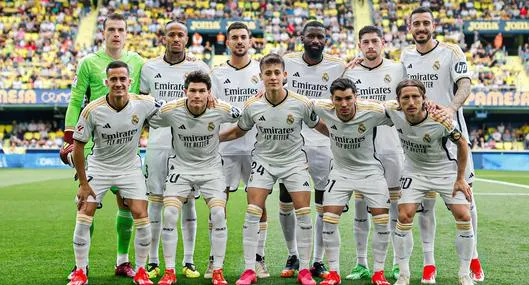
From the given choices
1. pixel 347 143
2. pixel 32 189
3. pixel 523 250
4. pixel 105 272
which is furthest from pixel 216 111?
pixel 32 189

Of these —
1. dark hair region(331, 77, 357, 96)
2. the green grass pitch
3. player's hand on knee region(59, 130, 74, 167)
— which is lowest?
the green grass pitch

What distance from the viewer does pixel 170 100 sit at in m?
7.02

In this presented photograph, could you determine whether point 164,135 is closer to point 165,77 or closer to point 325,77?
point 165,77

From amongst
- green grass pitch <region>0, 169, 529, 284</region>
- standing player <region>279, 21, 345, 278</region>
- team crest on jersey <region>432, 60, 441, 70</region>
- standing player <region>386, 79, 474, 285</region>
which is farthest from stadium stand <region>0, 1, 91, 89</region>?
standing player <region>386, 79, 474, 285</region>

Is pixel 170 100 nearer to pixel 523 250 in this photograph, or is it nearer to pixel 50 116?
pixel 523 250

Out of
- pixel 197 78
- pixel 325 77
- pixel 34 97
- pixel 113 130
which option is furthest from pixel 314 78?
pixel 34 97

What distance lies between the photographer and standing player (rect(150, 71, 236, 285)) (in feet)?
20.3

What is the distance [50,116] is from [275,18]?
13820 mm

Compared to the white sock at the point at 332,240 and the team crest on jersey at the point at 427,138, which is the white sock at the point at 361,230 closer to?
the white sock at the point at 332,240

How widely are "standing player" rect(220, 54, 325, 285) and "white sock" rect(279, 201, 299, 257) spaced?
549 millimetres

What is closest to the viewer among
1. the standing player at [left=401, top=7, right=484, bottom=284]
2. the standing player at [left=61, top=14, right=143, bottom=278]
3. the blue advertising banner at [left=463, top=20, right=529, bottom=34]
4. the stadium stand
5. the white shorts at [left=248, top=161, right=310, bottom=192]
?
the white shorts at [left=248, top=161, right=310, bottom=192]

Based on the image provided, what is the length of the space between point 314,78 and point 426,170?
159 centimetres

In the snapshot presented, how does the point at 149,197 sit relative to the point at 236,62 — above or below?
below

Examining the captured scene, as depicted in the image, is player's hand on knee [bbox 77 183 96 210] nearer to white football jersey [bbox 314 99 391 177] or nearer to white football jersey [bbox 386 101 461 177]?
white football jersey [bbox 314 99 391 177]
